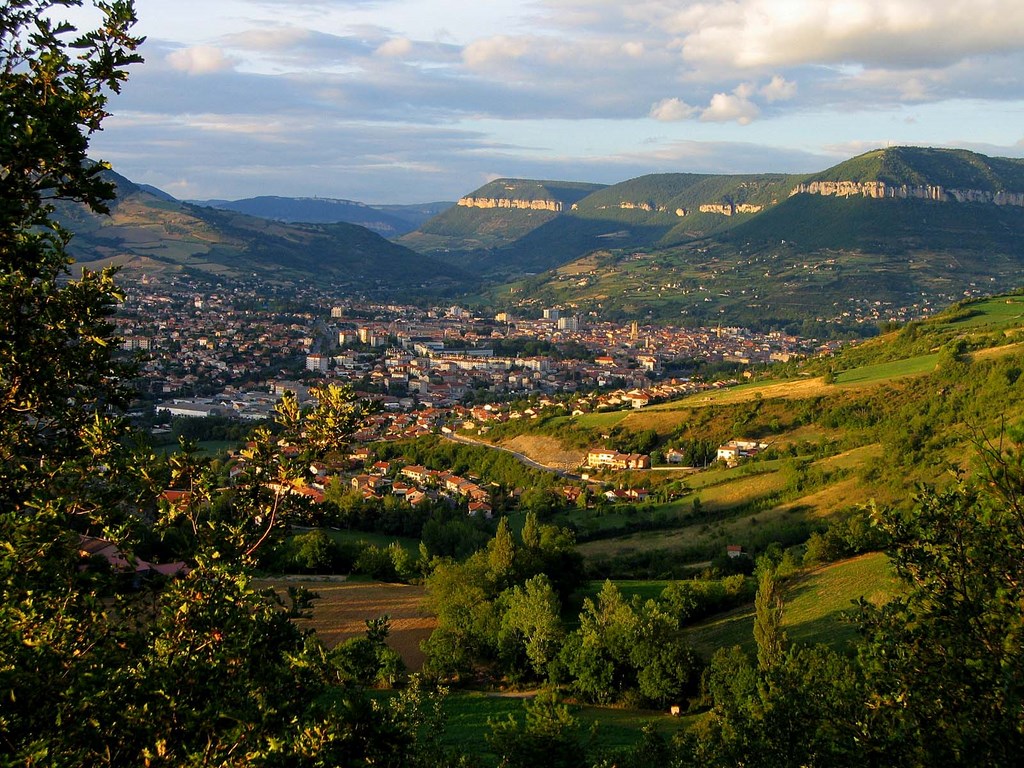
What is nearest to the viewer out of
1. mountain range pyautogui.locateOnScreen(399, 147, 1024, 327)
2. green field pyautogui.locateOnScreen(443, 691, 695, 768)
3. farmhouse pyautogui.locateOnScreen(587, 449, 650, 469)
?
green field pyautogui.locateOnScreen(443, 691, 695, 768)

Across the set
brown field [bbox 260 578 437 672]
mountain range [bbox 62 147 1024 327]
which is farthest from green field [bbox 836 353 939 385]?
mountain range [bbox 62 147 1024 327]

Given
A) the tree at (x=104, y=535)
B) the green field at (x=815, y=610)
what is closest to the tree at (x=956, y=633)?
the tree at (x=104, y=535)

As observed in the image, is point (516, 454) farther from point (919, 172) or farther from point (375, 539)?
point (919, 172)

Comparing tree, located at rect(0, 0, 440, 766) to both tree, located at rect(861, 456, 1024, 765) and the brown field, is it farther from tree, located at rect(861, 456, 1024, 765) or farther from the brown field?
the brown field

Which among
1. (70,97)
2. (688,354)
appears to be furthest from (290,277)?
(70,97)

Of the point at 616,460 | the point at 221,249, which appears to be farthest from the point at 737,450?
the point at 221,249

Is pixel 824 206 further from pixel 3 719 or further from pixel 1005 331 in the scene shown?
pixel 3 719

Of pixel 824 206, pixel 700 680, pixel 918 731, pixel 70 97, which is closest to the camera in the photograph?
pixel 70 97
